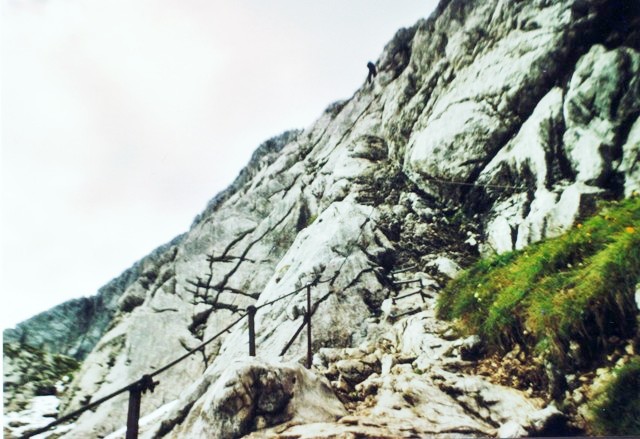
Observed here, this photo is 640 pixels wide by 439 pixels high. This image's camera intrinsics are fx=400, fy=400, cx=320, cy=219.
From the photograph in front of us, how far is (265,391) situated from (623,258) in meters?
4.51

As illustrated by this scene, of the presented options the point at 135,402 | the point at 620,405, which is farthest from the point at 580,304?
the point at 135,402

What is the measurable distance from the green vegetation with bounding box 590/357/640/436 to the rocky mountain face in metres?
0.42

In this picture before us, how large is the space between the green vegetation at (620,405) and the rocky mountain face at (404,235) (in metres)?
0.42

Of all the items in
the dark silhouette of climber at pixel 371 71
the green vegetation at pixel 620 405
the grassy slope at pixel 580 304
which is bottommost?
the green vegetation at pixel 620 405

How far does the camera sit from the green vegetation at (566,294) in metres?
Result: 4.20

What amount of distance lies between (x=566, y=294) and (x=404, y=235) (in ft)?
22.9

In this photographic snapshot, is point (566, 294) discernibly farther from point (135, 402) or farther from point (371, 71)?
point (371, 71)

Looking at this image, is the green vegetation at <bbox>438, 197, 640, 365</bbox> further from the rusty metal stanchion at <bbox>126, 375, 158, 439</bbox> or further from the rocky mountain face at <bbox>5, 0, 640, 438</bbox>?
the rusty metal stanchion at <bbox>126, 375, 158, 439</bbox>

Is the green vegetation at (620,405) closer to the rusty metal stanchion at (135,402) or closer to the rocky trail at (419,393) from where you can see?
the rocky trail at (419,393)

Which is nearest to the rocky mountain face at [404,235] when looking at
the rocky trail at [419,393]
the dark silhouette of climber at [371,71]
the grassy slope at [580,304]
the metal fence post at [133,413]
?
the rocky trail at [419,393]

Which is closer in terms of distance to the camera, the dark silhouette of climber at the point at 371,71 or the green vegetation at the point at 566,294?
the green vegetation at the point at 566,294

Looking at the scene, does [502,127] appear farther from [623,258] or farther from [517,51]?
[623,258]

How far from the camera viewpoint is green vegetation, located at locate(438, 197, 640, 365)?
4.20m

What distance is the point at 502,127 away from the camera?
10.8 m
